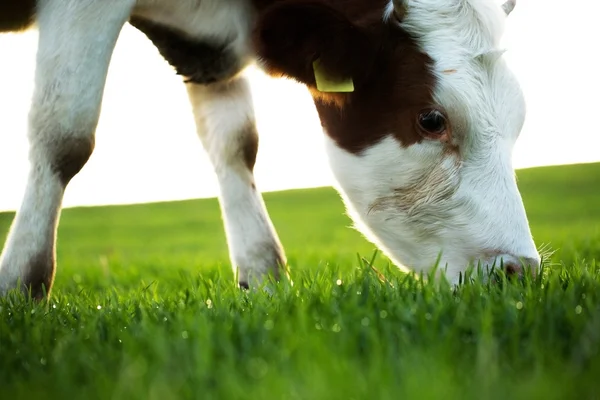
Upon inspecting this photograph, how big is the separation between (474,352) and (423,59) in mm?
1755

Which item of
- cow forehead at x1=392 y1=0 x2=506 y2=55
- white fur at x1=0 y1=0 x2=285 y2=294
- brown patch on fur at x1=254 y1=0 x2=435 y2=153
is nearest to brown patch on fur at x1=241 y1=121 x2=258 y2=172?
brown patch on fur at x1=254 y1=0 x2=435 y2=153

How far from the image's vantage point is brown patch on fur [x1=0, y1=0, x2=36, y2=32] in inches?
122

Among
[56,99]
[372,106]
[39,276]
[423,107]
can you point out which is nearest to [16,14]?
[56,99]

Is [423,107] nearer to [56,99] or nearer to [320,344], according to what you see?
[56,99]

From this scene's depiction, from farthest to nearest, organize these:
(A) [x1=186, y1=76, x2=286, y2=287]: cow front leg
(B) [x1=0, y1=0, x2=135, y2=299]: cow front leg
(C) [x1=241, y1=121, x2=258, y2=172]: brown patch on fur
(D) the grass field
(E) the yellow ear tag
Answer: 1. (C) [x1=241, y1=121, x2=258, y2=172]: brown patch on fur
2. (A) [x1=186, y1=76, x2=286, y2=287]: cow front leg
3. (E) the yellow ear tag
4. (B) [x1=0, y1=0, x2=135, y2=299]: cow front leg
5. (D) the grass field

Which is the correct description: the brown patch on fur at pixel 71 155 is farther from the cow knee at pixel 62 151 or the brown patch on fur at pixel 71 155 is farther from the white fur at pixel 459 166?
the white fur at pixel 459 166

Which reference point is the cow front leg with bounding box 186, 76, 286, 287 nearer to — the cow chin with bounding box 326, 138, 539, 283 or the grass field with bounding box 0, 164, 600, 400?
the cow chin with bounding box 326, 138, 539, 283

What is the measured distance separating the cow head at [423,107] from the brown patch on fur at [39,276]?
127 centimetres

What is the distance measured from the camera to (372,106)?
3.25 m

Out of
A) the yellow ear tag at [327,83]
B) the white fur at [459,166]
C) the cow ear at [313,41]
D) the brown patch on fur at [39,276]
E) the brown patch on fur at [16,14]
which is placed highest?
the brown patch on fur at [16,14]

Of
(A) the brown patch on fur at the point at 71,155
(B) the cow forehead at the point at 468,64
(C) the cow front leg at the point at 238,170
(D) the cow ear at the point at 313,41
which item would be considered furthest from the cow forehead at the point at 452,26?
(A) the brown patch on fur at the point at 71,155

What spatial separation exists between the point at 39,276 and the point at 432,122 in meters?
1.77

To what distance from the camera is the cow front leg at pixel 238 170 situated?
3818 mm

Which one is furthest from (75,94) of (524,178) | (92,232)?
(524,178)
